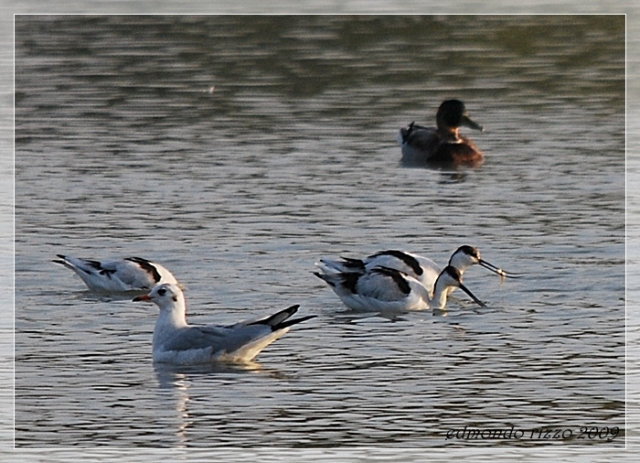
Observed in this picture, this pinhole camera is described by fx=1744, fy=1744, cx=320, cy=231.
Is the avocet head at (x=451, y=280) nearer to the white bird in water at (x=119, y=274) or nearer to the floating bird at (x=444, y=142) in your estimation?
the white bird in water at (x=119, y=274)

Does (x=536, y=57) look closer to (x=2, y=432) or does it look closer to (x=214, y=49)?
(x=214, y=49)

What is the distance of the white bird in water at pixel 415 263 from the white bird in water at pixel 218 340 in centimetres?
182

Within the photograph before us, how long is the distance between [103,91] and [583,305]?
8635mm

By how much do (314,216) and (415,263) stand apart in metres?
1.74

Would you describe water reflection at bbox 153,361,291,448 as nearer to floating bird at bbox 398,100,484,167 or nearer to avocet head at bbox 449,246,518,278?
avocet head at bbox 449,246,518,278

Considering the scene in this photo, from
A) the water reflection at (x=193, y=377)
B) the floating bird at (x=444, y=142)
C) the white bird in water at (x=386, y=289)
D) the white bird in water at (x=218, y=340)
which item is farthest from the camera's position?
the floating bird at (x=444, y=142)

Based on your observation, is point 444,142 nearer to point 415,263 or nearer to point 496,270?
point 415,263

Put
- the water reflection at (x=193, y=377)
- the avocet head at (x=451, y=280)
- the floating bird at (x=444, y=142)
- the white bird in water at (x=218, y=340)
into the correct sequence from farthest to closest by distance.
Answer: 1. the floating bird at (x=444, y=142)
2. the avocet head at (x=451, y=280)
3. the white bird in water at (x=218, y=340)
4. the water reflection at (x=193, y=377)

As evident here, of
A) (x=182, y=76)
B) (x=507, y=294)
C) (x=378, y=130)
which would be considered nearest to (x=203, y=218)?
(x=507, y=294)

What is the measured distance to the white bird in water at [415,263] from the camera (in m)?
12.9

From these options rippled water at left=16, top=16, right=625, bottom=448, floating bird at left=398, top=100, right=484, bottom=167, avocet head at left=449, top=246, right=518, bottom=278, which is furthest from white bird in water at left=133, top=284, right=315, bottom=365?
floating bird at left=398, top=100, right=484, bottom=167

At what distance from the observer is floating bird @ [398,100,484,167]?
58.4 ft

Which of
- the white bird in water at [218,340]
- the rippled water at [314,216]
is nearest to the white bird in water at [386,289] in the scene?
the rippled water at [314,216]


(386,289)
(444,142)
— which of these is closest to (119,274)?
(386,289)
